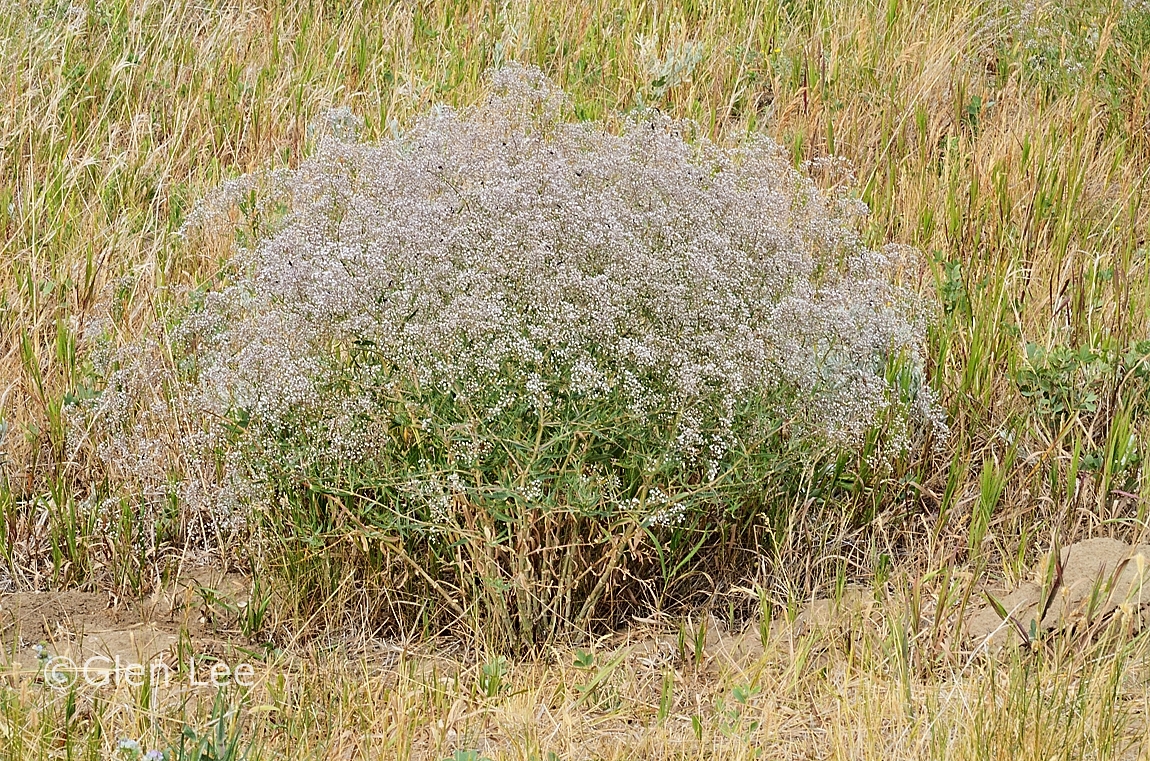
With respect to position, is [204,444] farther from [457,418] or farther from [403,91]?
[403,91]

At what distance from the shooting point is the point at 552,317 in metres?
2.75

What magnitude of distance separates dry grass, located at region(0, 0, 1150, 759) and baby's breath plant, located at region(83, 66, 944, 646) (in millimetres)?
265

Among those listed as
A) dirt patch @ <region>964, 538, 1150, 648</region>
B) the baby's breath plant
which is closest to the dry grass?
dirt patch @ <region>964, 538, 1150, 648</region>

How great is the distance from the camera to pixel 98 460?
3623 mm

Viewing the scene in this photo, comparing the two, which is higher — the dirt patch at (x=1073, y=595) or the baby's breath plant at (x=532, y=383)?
the baby's breath plant at (x=532, y=383)

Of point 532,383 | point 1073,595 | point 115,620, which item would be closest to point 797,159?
point 1073,595

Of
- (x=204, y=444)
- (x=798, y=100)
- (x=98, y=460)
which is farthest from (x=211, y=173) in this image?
(x=798, y=100)

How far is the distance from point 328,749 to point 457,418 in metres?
0.78

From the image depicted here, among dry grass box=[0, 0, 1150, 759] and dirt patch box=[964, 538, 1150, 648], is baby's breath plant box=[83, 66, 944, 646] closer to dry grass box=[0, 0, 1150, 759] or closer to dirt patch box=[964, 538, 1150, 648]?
dry grass box=[0, 0, 1150, 759]

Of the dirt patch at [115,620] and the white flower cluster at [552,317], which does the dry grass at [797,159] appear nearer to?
the dirt patch at [115,620]

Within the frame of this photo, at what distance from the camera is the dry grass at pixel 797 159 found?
8.42 ft

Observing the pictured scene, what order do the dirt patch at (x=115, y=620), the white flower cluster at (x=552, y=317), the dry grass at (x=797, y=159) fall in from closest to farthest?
the dry grass at (x=797, y=159)
the white flower cluster at (x=552, y=317)
the dirt patch at (x=115, y=620)

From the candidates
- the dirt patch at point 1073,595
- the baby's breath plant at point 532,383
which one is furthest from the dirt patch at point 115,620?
the dirt patch at point 1073,595

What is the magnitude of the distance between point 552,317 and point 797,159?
2.43 meters
